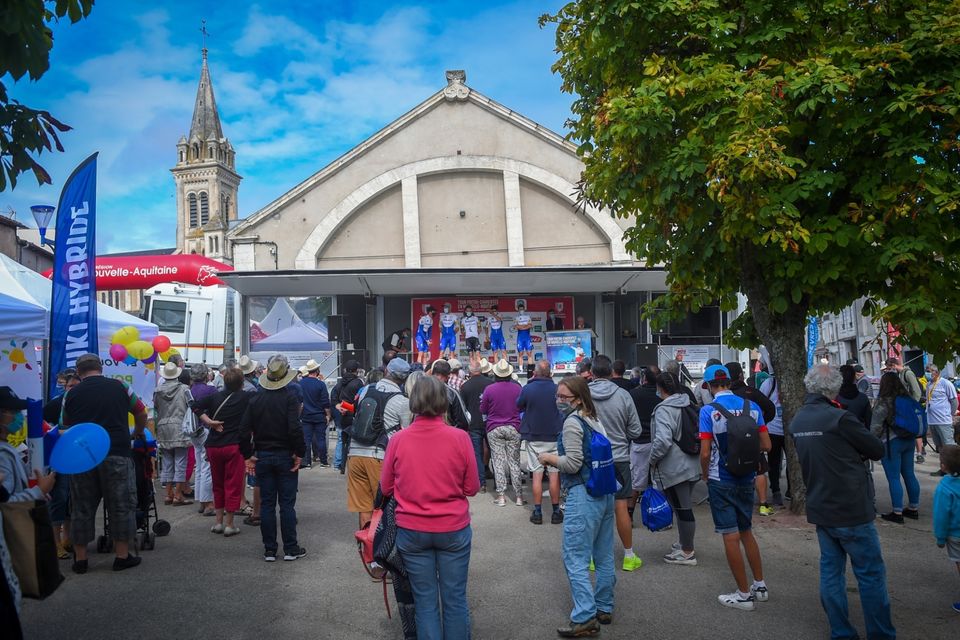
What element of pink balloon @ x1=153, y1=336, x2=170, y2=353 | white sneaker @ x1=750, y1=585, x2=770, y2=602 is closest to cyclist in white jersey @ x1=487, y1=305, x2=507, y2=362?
pink balloon @ x1=153, y1=336, x2=170, y2=353

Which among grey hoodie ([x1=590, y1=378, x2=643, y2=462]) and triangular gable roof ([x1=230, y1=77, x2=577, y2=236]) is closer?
grey hoodie ([x1=590, y1=378, x2=643, y2=462])

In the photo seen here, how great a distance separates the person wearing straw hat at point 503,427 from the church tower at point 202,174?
9848 cm

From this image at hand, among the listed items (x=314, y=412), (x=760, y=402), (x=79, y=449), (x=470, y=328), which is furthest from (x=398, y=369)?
(x=470, y=328)

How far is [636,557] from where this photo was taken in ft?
23.9

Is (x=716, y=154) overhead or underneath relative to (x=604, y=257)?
underneath

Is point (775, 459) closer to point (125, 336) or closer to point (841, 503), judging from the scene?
point (841, 503)

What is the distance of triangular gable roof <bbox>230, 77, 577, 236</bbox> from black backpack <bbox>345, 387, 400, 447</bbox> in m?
23.2

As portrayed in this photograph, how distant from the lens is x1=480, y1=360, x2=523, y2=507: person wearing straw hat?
1053 centimetres

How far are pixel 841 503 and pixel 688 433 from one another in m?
2.23

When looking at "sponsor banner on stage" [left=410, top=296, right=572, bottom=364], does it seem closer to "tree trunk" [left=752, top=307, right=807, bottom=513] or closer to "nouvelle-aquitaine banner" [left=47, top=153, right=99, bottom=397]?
"tree trunk" [left=752, top=307, right=807, bottom=513]

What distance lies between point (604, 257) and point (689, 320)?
6.55 meters

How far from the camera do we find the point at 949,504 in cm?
564

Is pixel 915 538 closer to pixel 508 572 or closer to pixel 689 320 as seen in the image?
pixel 508 572

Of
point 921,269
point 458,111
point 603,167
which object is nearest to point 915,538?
point 921,269
